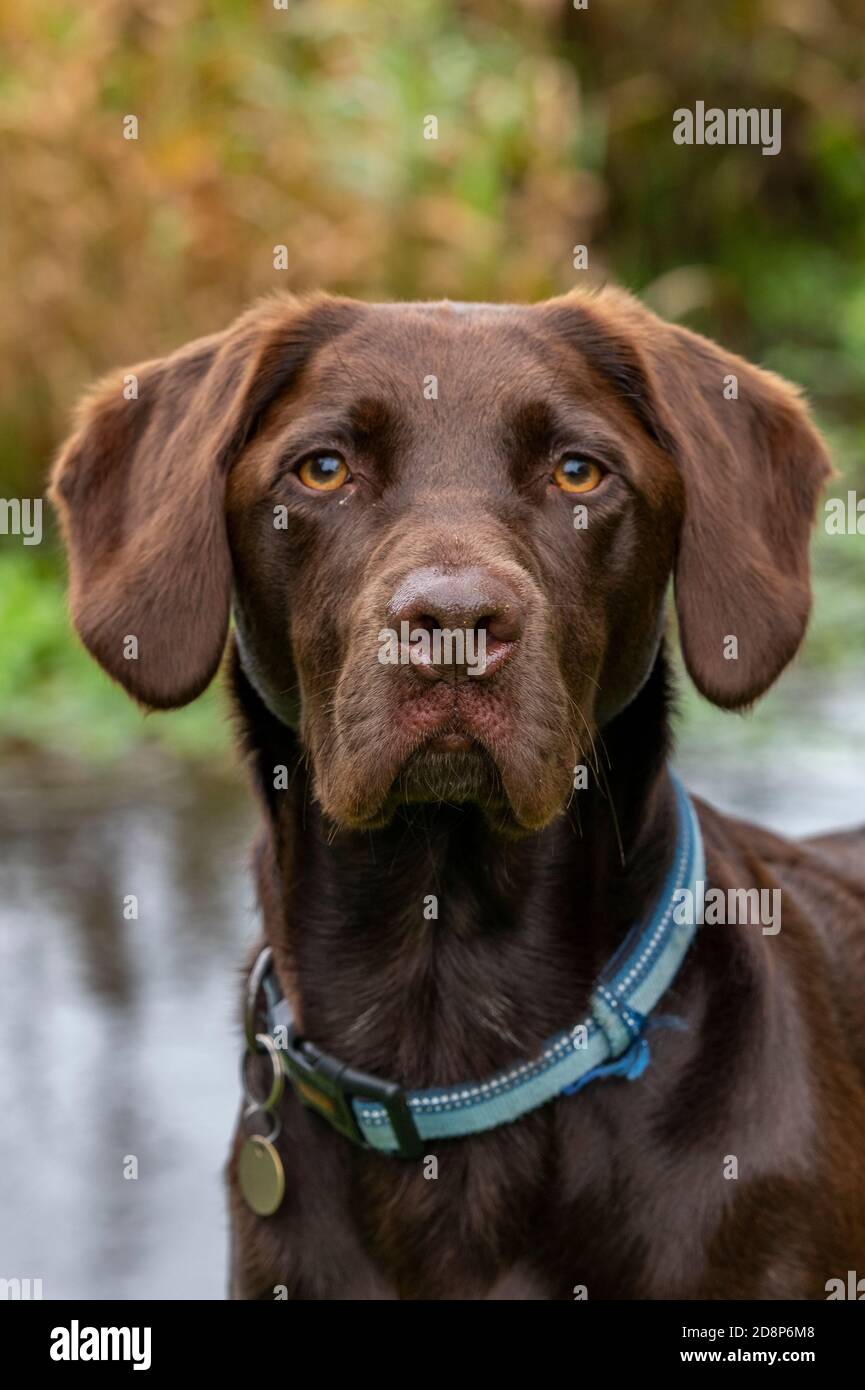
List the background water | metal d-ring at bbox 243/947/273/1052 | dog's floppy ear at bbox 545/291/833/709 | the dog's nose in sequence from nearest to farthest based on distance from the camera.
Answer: the dog's nose < dog's floppy ear at bbox 545/291/833/709 < metal d-ring at bbox 243/947/273/1052 < the background water

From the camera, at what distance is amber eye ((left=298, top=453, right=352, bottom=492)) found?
278 centimetres

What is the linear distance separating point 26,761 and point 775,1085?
13.1ft

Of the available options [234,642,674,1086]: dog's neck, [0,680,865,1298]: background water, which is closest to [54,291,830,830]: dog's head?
[234,642,674,1086]: dog's neck

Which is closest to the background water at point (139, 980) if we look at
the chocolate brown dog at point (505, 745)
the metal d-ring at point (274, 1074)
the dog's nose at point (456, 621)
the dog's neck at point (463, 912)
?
the metal d-ring at point (274, 1074)

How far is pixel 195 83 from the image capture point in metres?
7.97

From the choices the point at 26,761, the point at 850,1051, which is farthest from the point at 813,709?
the point at 850,1051

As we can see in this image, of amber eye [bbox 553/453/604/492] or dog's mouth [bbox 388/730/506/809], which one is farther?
amber eye [bbox 553/453/604/492]

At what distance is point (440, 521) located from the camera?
259cm

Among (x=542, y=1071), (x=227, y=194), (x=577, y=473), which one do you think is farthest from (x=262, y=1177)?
(x=227, y=194)

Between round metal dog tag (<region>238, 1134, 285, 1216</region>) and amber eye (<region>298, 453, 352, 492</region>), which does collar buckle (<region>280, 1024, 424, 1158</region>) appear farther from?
amber eye (<region>298, 453, 352, 492</region>)

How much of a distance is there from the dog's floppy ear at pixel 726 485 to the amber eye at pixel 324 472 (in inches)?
18.4

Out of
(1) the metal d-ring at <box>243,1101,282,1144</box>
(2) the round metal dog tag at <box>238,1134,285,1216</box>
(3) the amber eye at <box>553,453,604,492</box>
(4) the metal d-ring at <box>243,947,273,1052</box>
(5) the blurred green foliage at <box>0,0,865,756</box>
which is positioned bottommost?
(2) the round metal dog tag at <box>238,1134,285,1216</box>

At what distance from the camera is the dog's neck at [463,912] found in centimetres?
285

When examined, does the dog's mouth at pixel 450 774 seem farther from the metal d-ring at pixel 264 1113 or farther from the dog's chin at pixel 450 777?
the metal d-ring at pixel 264 1113
